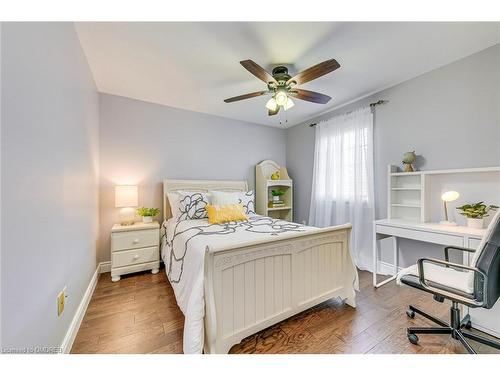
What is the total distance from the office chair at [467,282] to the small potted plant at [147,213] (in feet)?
9.45

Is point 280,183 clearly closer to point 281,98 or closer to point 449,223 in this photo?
point 281,98

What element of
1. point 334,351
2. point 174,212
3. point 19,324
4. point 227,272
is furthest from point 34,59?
point 334,351

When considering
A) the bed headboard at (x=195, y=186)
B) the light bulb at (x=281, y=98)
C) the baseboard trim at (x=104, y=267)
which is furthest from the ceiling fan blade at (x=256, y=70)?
the baseboard trim at (x=104, y=267)

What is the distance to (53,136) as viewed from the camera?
47.4 inches

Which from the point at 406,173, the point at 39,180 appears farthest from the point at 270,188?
the point at 39,180

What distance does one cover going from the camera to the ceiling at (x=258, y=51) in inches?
62.3

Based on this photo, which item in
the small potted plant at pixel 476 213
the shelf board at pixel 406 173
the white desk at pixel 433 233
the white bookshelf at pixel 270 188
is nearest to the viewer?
the white desk at pixel 433 233

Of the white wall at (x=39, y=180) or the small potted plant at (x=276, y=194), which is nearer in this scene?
the white wall at (x=39, y=180)

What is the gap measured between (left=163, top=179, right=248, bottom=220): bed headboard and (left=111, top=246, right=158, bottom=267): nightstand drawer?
1.89 feet

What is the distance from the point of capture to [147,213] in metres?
2.75

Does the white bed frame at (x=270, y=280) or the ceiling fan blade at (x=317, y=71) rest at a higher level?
the ceiling fan blade at (x=317, y=71)

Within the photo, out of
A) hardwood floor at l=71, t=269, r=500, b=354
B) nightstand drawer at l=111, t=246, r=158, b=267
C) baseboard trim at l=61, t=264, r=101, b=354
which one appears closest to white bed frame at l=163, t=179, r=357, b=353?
hardwood floor at l=71, t=269, r=500, b=354

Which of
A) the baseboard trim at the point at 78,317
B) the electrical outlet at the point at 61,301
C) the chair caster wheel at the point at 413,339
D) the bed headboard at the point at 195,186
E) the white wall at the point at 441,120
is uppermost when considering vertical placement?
the white wall at the point at 441,120

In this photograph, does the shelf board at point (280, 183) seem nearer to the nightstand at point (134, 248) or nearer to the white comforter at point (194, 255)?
the white comforter at point (194, 255)
